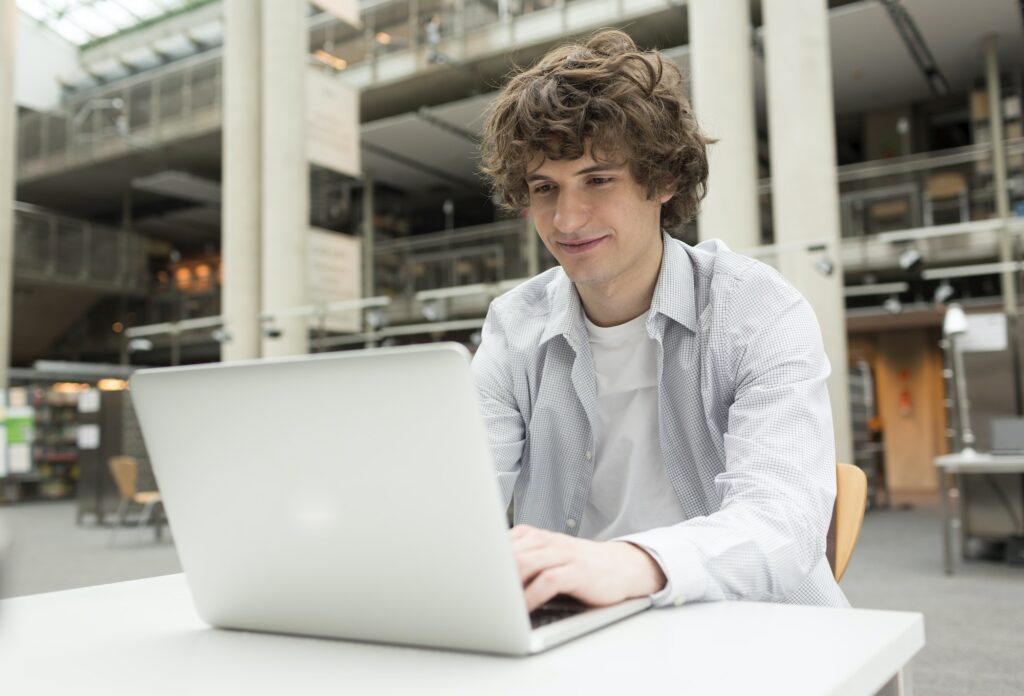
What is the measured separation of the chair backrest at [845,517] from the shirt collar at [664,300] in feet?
1.14

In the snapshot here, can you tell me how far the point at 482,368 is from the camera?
5.07 feet

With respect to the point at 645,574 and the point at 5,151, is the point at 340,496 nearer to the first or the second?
the point at 645,574

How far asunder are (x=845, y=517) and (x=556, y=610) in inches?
30.0

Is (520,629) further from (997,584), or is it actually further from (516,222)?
(516,222)

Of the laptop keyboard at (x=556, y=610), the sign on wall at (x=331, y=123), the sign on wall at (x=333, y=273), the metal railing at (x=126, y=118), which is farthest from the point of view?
the metal railing at (x=126, y=118)

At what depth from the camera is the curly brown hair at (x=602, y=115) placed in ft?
4.35

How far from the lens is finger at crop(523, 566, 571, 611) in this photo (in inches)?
31.3

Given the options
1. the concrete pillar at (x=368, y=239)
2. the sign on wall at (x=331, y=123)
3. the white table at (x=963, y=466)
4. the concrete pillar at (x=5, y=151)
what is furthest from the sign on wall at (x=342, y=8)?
the white table at (x=963, y=466)

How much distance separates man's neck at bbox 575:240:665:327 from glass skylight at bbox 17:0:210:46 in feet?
61.7

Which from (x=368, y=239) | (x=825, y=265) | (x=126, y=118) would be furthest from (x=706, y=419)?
(x=126, y=118)

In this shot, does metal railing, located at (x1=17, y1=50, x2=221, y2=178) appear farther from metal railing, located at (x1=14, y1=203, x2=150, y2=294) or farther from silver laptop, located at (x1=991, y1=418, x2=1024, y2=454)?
silver laptop, located at (x1=991, y1=418, x2=1024, y2=454)

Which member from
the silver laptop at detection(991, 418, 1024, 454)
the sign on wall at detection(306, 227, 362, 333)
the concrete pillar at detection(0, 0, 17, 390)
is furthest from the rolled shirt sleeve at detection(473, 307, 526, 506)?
the sign on wall at detection(306, 227, 362, 333)

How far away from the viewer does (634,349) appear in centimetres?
145

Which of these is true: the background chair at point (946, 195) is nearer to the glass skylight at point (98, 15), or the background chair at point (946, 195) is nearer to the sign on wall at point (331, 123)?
the sign on wall at point (331, 123)
